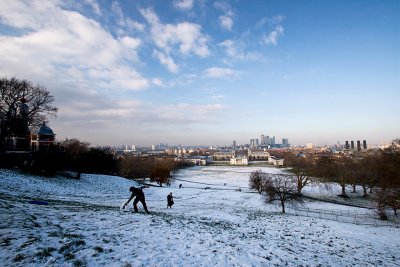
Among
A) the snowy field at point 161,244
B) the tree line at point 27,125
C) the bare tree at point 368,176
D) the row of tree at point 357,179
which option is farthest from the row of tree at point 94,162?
the bare tree at point 368,176

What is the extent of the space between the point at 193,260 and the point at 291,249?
554 cm

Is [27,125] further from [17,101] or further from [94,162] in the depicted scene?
[94,162]

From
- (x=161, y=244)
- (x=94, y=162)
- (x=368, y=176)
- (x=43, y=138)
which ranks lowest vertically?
(x=368, y=176)

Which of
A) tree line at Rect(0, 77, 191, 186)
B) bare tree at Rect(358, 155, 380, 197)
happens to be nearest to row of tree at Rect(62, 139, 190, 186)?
tree line at Rect(0, 77, 191, 186)

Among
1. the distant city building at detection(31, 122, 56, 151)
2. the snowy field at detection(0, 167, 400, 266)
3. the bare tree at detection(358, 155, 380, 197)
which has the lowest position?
the bare tree at detection(358, 155, 380, 197)

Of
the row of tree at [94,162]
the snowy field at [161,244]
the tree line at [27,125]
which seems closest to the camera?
the snowy field at [161,244]

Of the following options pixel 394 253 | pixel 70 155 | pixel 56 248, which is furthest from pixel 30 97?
pixel 394 253

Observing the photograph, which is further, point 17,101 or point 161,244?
point 17,101

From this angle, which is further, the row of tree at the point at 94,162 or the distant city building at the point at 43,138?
the distant city building at the point at 43,138

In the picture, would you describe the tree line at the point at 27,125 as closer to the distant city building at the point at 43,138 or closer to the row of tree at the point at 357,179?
the distant city building at the point at 43,138

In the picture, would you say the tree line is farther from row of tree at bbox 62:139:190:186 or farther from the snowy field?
the snowy field

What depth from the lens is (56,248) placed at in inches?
319

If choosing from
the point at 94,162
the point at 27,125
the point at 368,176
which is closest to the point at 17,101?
the point at 27,125

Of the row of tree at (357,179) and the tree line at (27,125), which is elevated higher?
the tree line at (27,125)
